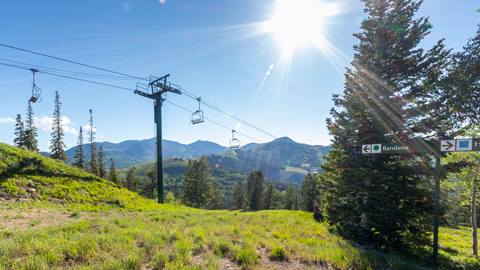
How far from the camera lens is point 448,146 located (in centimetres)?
976

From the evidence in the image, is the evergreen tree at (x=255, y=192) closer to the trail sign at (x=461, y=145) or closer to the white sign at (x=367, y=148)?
the white sign at (x=367, y=148)

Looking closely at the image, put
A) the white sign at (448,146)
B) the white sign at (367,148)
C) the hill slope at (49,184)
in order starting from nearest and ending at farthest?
the white sign at (448,146)
the white sign at (367,148)
the hill slope at (49,184)

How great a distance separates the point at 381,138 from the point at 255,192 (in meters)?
60.8

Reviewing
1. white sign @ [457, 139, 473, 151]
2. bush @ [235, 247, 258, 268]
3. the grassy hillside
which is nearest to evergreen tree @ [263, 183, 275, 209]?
the grassy hillside

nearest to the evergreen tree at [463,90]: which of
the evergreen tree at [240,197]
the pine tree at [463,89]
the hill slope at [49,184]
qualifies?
the pine tree at [463,89]

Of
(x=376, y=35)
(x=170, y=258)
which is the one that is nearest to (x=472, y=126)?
(x=376, y=35)

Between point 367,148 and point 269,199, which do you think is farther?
point 269,199

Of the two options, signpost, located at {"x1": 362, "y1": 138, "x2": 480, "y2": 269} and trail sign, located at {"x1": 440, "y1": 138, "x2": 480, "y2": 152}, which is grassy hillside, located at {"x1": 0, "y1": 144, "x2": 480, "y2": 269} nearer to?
signpost, located at {"x1": 362, "y1": 138, "x2": 480, "y2": 269}

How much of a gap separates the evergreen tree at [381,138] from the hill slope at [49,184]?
15.3 m

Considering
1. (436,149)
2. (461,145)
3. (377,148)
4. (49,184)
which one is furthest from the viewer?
(49,184)

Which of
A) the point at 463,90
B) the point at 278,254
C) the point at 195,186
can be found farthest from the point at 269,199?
the point at 278,254

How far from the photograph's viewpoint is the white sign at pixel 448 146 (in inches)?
380

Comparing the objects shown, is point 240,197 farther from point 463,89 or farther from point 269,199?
point 463,89

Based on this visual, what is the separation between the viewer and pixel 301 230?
1248 centimetres
